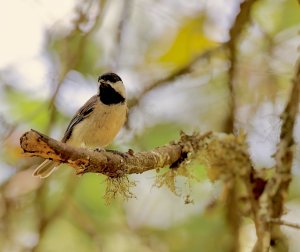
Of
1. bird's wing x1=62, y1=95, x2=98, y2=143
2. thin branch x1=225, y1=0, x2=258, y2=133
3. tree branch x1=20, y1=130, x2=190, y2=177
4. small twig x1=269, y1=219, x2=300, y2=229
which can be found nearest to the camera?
tree branch x1=20, y1=130, x2=190, y2=177

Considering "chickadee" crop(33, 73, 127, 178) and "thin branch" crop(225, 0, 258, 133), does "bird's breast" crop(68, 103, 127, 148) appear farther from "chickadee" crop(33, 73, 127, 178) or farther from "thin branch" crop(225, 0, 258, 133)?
"thin branch" crop(225, 0, 258, 133)

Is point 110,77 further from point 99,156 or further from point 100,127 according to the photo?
point 99,156

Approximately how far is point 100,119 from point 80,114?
0.19 metres

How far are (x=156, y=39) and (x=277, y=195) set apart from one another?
6.40 ft

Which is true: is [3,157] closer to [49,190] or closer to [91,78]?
[49,190]

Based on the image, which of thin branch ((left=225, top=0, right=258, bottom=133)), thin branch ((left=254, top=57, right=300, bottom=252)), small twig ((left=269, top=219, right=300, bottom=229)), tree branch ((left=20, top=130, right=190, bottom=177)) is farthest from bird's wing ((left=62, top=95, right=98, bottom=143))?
small twig ((left=269, top=219, right=300, bottom=229))

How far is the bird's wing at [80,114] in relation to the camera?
11.9 ft

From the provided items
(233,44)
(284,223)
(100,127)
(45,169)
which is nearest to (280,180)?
(284,223)

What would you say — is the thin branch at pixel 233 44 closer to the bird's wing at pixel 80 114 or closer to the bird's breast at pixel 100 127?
the bird's breast at pixel 100 127

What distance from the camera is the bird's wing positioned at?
3.61 m

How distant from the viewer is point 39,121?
3.90 metres

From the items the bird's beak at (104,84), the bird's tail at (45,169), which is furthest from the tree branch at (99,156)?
the bird's beak at (104,84)

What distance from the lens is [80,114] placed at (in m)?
3.66

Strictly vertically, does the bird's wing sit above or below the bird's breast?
above
